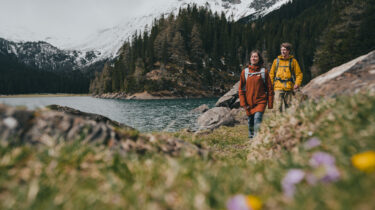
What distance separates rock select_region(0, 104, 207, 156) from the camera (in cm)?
245

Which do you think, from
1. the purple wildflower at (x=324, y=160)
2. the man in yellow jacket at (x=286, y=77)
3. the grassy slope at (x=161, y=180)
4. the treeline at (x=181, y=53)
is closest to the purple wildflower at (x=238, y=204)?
the grassy slope at (x=161, y=180)

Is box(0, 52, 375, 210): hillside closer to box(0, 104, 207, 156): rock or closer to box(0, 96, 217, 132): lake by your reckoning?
box(0, 104, 207, 156): rock

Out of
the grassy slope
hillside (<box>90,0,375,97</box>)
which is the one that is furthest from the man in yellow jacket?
hillside (<box>90,0,375,97</box>)

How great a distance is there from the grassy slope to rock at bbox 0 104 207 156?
188mm

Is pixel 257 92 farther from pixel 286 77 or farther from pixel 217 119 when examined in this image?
pixel 217 119

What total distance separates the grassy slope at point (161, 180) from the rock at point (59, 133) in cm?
19

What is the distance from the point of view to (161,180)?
81.1 inches

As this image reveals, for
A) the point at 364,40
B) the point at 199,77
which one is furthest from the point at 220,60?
the point at 364,40

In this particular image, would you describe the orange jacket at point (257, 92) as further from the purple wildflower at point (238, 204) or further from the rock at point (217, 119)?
the rock at point (217, 119)

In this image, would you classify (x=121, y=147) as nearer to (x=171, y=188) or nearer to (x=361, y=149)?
(x=171, y=188)

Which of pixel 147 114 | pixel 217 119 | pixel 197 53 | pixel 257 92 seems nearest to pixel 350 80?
pixel 257 92

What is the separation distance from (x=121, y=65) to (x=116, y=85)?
16.3 meters

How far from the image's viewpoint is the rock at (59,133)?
2.45 metres

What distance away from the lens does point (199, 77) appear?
337 ft
